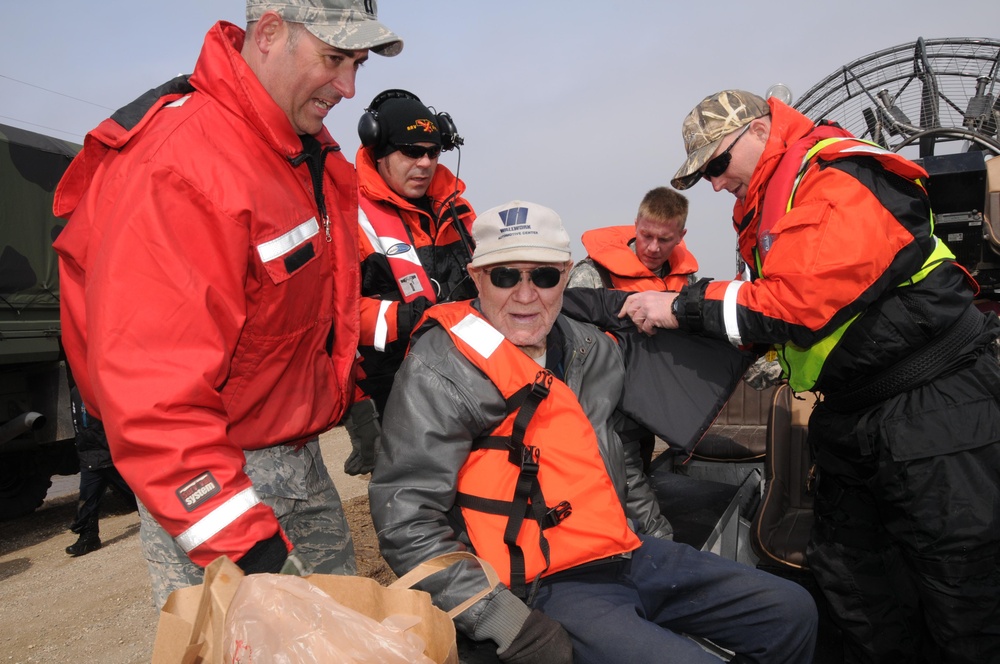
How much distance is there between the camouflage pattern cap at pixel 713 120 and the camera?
2.95m

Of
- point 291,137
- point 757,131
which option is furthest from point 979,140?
point 291,137

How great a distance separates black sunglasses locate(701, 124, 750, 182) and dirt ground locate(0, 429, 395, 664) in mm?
2878

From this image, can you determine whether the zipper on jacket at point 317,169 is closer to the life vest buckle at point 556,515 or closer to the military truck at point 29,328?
the life vest buckle at point 556,515

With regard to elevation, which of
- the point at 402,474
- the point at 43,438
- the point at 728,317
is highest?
the point at 728,317

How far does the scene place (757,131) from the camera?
2965 mm

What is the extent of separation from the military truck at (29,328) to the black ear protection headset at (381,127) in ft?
17.5

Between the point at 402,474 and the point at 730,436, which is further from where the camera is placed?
the point at 730,436

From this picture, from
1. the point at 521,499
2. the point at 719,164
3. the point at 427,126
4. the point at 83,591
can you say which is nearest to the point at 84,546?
the point at 83,591

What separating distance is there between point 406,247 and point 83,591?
3650mm

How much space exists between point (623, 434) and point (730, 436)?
121 inches

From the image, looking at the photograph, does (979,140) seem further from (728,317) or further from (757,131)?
(728,317)

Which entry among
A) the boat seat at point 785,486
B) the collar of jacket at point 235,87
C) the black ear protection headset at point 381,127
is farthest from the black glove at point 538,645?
the boat seat at point 785,486

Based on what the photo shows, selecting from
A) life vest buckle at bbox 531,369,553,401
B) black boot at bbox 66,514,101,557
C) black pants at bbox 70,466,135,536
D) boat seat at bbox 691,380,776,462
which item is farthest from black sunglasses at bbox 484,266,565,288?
black boot at bbox 66,514,101,557

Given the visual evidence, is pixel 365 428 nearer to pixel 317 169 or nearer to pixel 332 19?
pixel 317 169
